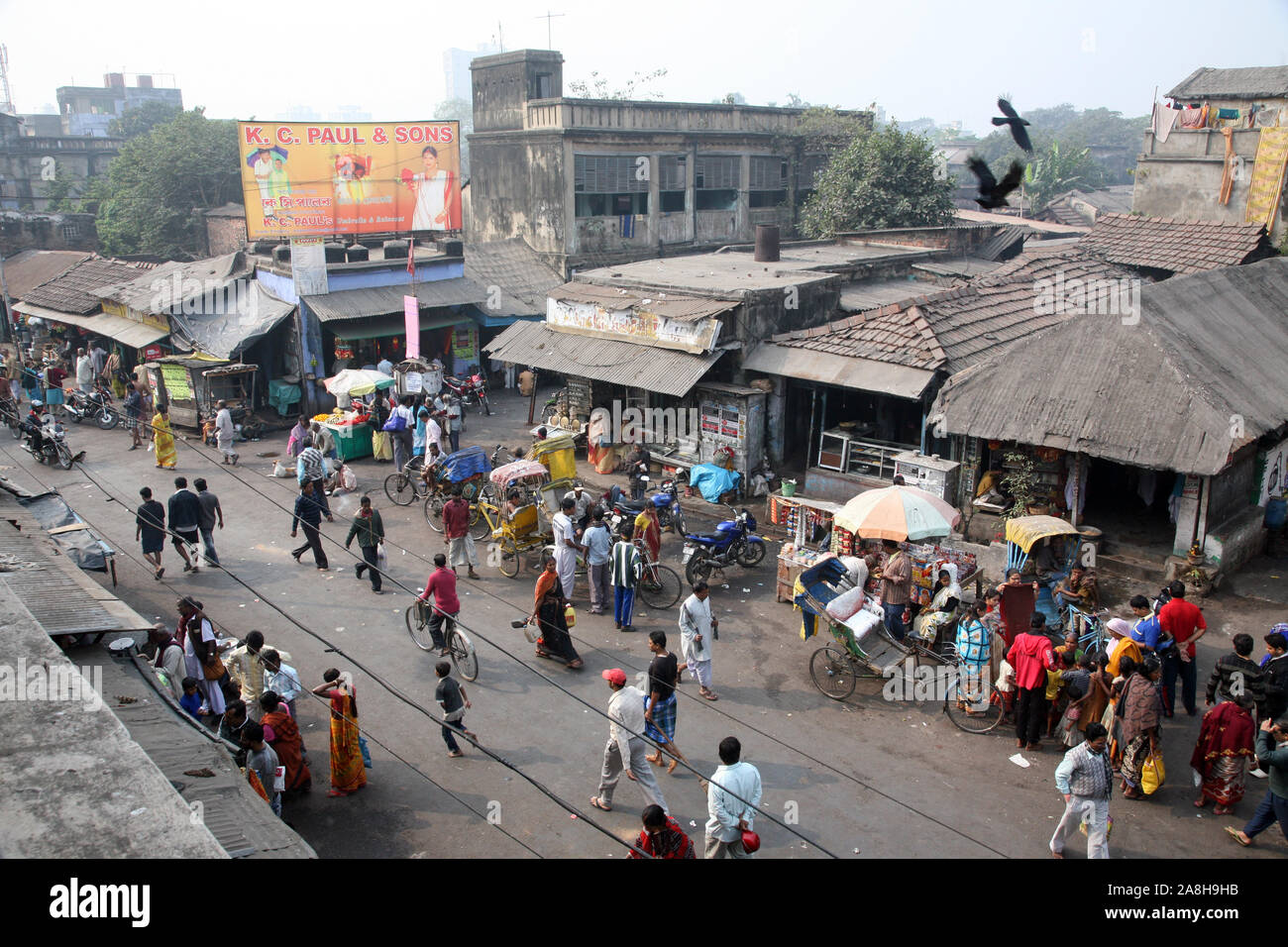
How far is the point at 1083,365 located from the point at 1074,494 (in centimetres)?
187

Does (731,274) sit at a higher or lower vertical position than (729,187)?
lower

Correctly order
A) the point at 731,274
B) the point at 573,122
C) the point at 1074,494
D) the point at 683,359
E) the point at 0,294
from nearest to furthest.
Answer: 1. the point at 1074,494
2. the point at 683,359
3. the point at 731,274
4. the point at 573,122
5. the point at 0,294

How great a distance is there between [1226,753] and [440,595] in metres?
7.86

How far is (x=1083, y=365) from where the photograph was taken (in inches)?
539

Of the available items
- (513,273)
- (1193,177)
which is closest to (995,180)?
(1193,177)

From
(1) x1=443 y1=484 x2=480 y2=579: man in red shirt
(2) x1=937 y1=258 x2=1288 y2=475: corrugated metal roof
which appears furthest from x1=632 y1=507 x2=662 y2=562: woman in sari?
(2) x1=937 y1=258 x2=1288 y2=475: corrugated metal roof

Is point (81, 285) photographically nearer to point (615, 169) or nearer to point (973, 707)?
point (615, 169)

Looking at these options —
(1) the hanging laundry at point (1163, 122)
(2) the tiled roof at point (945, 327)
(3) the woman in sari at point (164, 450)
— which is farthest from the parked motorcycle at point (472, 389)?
(1) the hanging laundry at point (1163, 122)

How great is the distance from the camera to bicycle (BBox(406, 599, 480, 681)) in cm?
1058

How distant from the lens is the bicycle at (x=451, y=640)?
10.6 m

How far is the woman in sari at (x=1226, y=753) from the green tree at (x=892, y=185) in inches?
929

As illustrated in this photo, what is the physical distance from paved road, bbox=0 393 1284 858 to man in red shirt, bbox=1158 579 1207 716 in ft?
1.40
